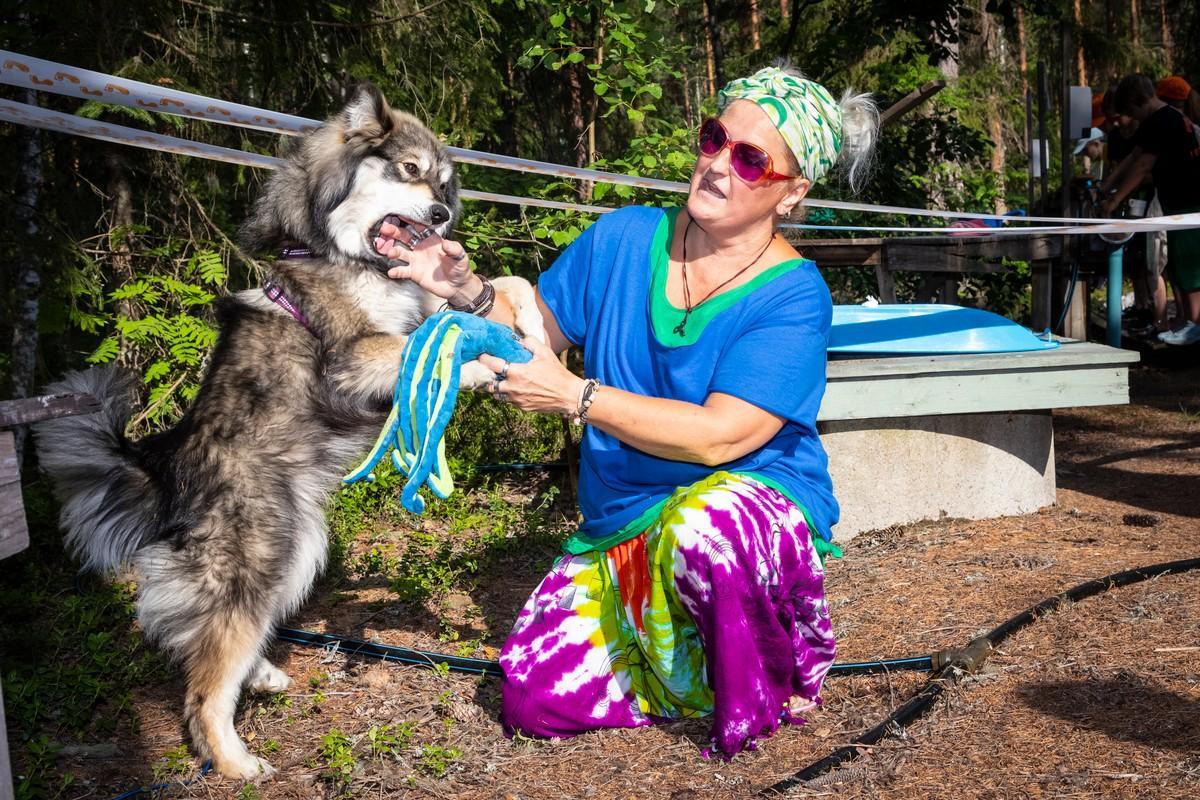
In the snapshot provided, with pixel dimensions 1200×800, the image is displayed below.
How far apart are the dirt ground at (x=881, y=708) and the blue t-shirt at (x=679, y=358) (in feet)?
1.88

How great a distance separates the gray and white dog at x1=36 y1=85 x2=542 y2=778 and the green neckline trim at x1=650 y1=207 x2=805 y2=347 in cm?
37

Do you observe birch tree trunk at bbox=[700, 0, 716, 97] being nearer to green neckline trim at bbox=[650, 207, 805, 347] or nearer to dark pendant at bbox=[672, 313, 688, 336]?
green neckline trim at bbox=[650, 207, 805, 347]

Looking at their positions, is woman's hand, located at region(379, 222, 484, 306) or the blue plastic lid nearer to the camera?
woman's hand, located at region(379, 222, 484, 306)

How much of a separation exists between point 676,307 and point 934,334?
2237 mm

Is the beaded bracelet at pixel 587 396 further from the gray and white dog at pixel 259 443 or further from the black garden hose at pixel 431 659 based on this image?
the black garden hose at pixel 431 659

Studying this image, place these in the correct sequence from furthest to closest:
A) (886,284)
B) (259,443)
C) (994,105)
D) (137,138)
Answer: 1. (994,105)
2. (886,284)
3. (137,138)
4. (259,443)

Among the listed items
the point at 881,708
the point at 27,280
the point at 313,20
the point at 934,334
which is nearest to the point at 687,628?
the point at 881,708

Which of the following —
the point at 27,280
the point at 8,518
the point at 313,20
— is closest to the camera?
the point at 8,518

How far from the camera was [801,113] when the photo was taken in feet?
8.59

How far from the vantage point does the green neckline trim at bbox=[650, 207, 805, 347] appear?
2.71 m

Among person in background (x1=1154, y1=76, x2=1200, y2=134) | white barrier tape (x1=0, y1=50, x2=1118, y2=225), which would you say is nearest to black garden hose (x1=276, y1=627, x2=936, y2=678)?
white barrier tape (x1=0, y1=50, x2=1118, y2=225)

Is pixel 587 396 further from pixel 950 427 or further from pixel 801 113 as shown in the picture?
pixel 950 427

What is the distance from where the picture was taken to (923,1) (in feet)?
23.5

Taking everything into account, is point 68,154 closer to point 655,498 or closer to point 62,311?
point 62,311
